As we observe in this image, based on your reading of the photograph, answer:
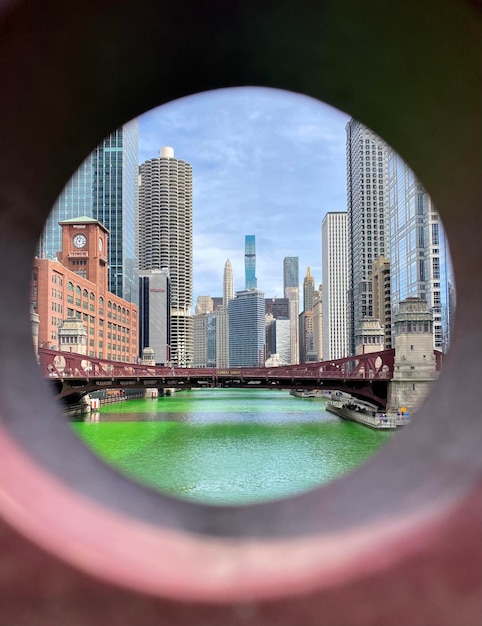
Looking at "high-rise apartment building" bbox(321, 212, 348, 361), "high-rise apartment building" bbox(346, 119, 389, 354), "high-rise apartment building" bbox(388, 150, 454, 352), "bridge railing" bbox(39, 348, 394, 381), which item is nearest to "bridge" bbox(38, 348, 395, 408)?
"bridge railing" bbox(39, 348, 394, 381)

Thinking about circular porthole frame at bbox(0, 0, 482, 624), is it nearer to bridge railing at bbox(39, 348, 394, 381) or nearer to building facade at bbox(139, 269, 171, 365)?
bridge railing at bbox(39, 348, 394, 381)

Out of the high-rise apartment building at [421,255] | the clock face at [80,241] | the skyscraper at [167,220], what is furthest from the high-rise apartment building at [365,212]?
the skyscraper at [167,220]

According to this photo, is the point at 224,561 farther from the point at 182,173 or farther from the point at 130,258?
the point at 182,173

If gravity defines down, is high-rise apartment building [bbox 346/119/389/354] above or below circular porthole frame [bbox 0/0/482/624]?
above

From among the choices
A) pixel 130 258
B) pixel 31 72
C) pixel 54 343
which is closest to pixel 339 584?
pixel 31 72

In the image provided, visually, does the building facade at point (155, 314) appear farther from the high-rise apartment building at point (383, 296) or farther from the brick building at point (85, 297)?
the high-rise apartment building at point (383, 296)

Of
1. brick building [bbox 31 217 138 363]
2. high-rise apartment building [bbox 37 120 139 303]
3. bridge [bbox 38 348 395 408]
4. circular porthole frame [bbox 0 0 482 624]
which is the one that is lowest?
bridge [bbox 38 348 395 408]

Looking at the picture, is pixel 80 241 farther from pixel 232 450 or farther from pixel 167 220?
pixel 167 220
